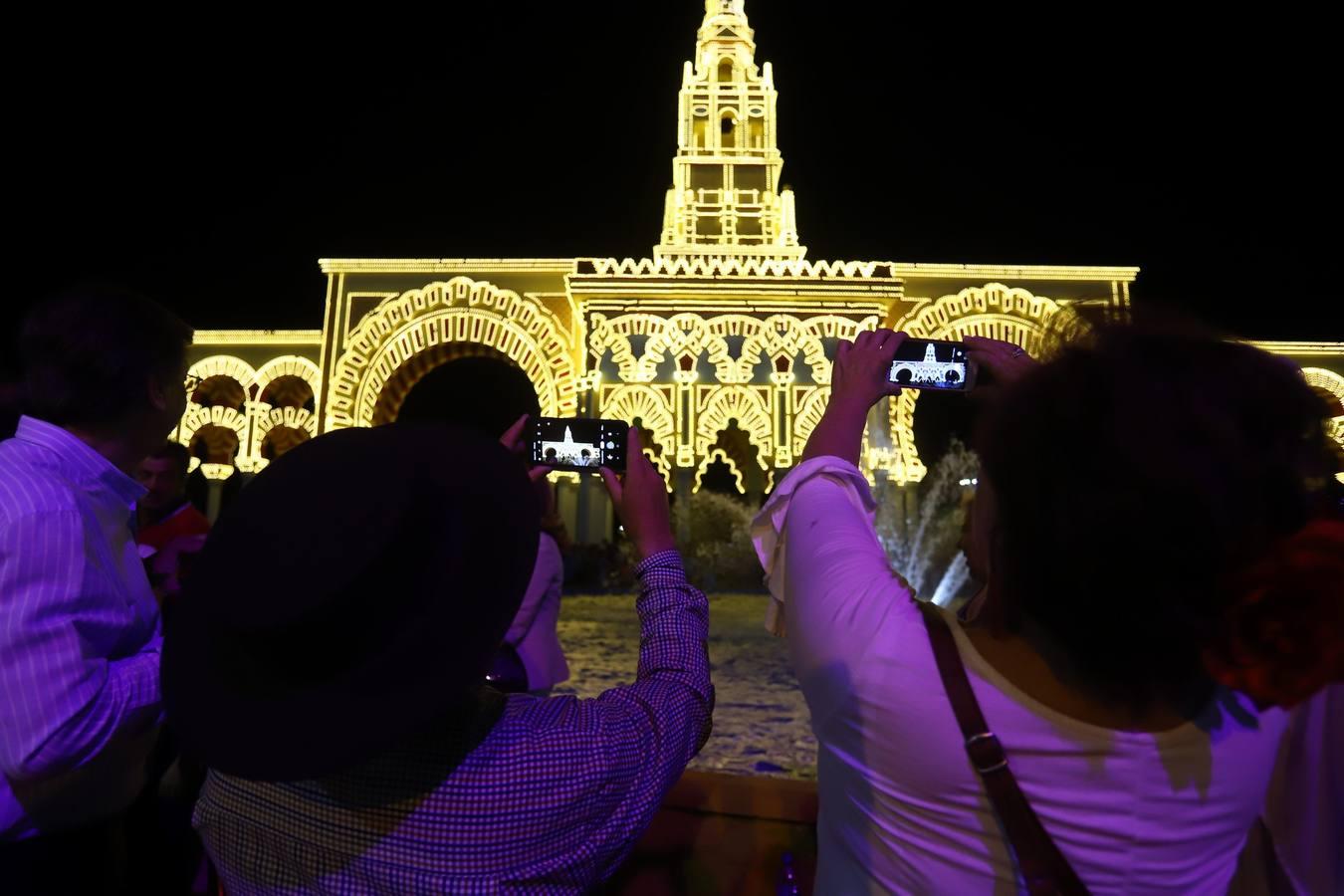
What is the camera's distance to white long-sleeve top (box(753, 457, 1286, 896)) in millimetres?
943

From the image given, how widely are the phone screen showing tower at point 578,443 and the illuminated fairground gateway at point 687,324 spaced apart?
41.8 feet

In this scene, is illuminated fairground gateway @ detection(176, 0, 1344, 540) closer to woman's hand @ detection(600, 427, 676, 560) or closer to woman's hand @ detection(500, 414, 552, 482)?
woman's hand @ detection(500, 414, 552, 482)

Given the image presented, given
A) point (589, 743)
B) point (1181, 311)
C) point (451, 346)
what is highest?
point (451, 346)

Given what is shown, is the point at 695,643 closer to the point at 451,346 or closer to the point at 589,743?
the point at 589,743

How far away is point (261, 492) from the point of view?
40.5 inches

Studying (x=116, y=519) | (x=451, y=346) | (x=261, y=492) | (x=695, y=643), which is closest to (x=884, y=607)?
(x=695, y=643)

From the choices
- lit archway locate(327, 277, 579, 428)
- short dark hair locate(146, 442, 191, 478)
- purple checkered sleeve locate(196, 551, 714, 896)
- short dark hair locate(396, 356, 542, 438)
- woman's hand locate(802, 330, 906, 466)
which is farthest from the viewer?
short dark hair locate(396, 356, 542, 438)

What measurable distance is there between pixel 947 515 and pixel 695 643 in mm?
19309

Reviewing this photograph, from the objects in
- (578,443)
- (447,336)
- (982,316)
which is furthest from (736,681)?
(982,316)

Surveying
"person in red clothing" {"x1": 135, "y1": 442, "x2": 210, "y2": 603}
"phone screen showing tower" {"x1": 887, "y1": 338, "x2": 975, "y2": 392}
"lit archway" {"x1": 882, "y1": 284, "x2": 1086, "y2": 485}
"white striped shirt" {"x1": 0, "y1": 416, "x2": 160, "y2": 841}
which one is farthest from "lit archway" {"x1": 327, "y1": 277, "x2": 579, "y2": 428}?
"phone screen showing tower" {"x1": 887, "y1": 338, "x2": 975, "y2": 392}

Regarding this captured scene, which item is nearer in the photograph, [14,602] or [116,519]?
[14,602]

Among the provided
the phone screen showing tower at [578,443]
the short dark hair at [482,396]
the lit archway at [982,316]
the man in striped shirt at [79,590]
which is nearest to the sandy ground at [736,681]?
the phone screen showing tower at [578,443]

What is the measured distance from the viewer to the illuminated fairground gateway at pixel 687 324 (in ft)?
51.6

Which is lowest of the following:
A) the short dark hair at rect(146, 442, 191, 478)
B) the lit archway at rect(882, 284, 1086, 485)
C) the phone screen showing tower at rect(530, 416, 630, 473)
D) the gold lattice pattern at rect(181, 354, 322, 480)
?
the phone screen showing tower at rect(530, 416, 630, 473)
